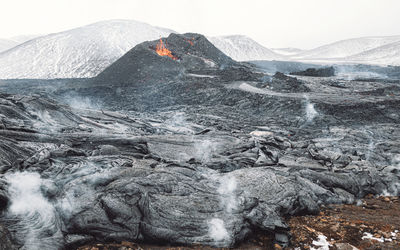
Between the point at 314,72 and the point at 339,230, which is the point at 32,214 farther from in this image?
the point at 314,72

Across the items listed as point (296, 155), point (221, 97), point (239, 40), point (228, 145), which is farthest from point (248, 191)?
point (239, 40)

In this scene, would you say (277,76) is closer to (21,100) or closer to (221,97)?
(221,97)

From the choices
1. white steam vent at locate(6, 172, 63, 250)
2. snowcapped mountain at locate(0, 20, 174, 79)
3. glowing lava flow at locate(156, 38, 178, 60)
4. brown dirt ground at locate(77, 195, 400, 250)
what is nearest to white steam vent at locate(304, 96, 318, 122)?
brown dirt ground at locate(77, 195, 400, 250)

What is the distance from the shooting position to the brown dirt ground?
3.98 metres

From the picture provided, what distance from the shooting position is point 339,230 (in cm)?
452

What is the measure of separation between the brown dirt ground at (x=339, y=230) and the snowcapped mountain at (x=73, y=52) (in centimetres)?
4420

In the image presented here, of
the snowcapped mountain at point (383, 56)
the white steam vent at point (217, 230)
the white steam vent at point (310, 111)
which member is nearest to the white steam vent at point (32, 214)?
the white steam vent at point (217, 230)

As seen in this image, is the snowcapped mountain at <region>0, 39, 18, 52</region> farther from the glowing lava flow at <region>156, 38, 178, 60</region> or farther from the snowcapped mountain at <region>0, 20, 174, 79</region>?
the glowing lava flow at <region>156, 38, 178, 60</region>

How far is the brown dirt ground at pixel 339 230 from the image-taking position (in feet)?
13.1

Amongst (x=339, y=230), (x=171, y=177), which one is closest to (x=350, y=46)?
(x=339, y=230)

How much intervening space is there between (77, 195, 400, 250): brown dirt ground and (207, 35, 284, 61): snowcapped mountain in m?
83.0

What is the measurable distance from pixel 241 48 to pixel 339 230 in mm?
91704

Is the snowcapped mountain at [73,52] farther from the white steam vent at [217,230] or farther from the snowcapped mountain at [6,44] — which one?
the white steam vent at [217,230]

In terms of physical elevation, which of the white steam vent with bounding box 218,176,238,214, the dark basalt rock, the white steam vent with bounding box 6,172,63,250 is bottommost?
the white steam vent with bounding box 218,176,238,214
